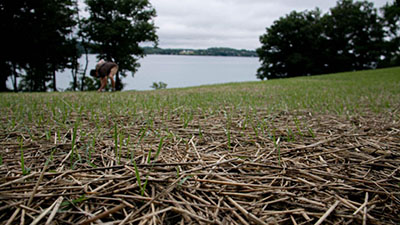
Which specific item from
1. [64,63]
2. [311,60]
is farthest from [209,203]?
[311,60]

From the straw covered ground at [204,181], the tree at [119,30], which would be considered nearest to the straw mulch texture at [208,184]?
the straw covered ground at [204,181]

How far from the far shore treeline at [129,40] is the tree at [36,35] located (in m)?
0.05

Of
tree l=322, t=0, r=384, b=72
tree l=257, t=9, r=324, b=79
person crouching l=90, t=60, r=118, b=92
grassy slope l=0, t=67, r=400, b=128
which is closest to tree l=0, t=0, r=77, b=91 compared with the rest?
person crouching l=90, t=60, r=118, b=92

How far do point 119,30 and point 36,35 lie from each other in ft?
24.1

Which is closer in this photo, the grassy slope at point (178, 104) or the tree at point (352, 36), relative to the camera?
the grassy slope at point (178, 104)

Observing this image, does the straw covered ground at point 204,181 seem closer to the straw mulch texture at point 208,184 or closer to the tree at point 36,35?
the straw mulch texture at point 208,184

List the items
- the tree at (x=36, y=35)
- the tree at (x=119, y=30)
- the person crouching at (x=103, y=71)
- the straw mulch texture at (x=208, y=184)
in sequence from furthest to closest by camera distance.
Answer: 1. the tree at (x=119, y=30)
2. the tree at (x=36, y=35)
3. the person crouching at (x=103, y=71)
4. the straw mulch texture at (x=208, y=184)

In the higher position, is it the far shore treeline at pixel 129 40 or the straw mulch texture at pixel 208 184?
the far shore treeline at pixel 129 40

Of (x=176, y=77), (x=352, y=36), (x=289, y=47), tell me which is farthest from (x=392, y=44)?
(x=176, y=77)

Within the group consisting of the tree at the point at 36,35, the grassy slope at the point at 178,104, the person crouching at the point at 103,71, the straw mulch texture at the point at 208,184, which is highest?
the tree at the point at 36,35

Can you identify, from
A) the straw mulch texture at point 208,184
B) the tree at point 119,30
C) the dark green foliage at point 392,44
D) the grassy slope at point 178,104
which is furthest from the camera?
the dark green foliage at point 392,44

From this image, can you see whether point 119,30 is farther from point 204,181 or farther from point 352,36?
point 352,36

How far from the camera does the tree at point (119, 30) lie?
70.8 ft

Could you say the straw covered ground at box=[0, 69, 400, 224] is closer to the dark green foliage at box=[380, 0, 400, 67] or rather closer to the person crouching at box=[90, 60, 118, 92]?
the person crouching at box=[90, 60, 118, 92]
